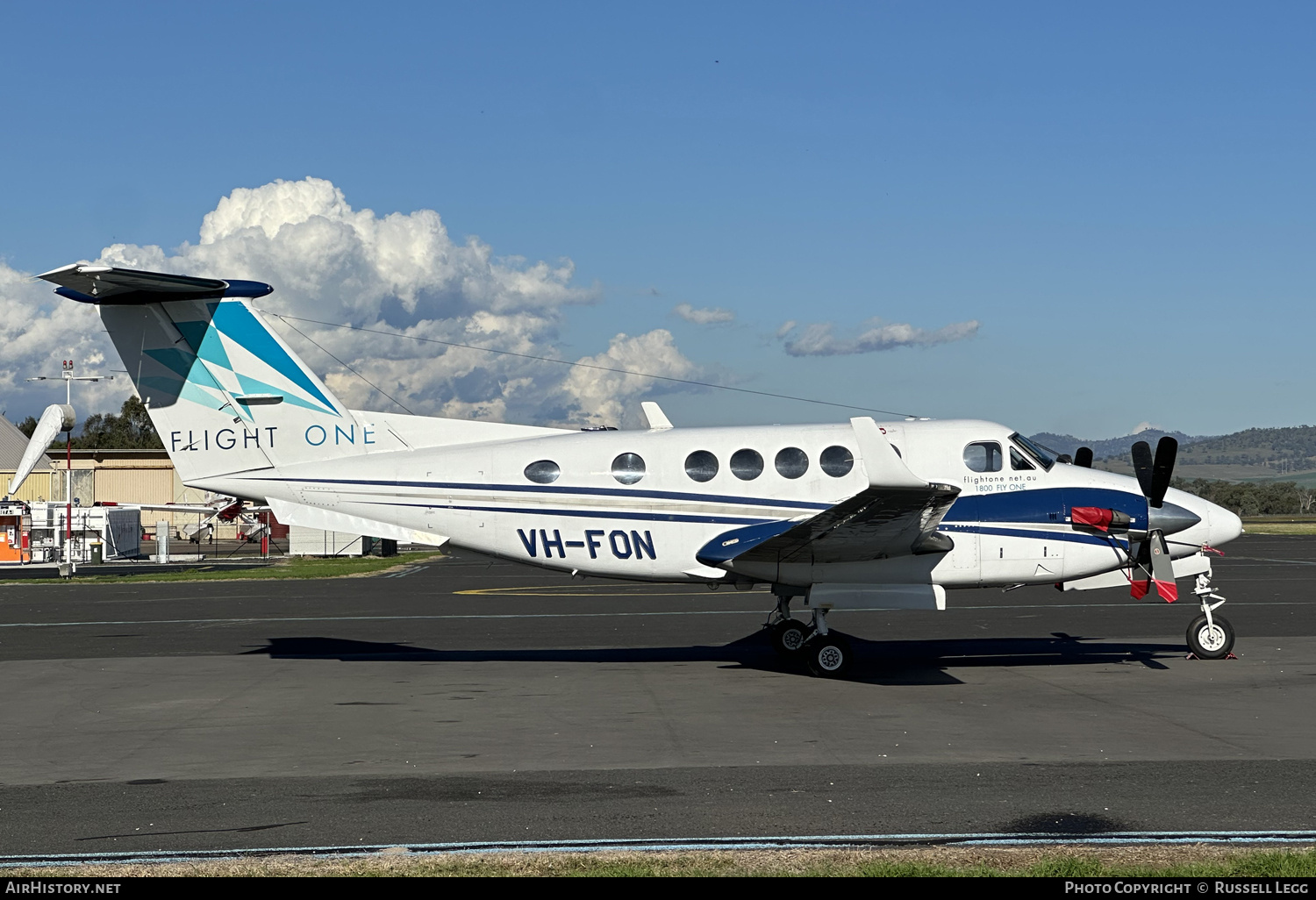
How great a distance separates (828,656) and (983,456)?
11.3 ft

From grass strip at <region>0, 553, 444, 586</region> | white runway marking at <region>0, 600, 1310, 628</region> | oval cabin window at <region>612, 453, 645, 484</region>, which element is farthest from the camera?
grass strip at <region>0, 553, 444, 586</region>

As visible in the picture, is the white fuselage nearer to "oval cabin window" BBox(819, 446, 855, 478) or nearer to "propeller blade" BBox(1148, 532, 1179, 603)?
"oval cabin window" BBox(819, 446, 855, 478)

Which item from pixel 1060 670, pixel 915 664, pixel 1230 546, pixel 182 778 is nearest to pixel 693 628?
pixel 915 664

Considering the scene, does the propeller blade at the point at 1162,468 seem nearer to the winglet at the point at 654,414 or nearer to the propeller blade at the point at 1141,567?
the propeller blade at the point at 1141,567

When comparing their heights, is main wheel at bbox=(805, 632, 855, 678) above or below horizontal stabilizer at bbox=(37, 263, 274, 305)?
below

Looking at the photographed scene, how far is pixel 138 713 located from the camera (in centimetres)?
1223

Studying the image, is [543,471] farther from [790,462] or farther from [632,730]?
[632,730]

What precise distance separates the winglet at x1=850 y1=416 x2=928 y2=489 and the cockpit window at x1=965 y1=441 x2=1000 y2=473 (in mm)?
2864

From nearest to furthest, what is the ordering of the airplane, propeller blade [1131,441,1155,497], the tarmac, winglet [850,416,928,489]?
the tarmac
winglet [850,416,928,489]
the airplane
propeller blade [1131,441,1155,497]

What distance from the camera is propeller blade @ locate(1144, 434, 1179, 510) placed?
46.0 feet

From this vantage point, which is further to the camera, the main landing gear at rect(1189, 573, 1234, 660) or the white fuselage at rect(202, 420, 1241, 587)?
the main landing gear at rect(1189, 573, 1234, 660)

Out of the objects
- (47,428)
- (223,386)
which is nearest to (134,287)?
(223,386)

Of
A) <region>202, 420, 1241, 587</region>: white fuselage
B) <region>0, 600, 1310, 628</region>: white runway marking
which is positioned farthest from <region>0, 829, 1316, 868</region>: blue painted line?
<region>0, 600, 1310, 628</region>: white runway marking

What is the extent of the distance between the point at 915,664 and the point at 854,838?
8548mm
